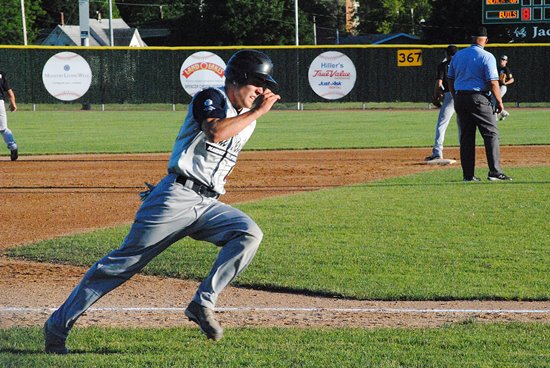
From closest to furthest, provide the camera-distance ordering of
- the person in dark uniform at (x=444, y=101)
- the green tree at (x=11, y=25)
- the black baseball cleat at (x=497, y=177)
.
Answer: the black baseball cleat at (x=497, y=177)
the person in dark uniform at (x=444, y=101)
the green tree at (x=11, y=25)

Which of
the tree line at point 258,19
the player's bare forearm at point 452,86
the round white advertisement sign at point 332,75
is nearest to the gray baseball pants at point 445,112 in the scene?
the player's bare forearm at point 452,86

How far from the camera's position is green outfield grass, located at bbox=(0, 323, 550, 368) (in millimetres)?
5109

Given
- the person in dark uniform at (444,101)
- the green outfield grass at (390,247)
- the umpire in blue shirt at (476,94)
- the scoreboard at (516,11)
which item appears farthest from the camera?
the scoreboard at (516,11)

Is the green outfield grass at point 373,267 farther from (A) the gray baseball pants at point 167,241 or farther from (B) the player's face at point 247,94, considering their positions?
(B) the player's face at point 247,94

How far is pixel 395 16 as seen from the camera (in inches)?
3954

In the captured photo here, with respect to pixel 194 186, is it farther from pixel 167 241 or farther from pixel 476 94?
pixel 476 94

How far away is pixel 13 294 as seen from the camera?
7.14 m

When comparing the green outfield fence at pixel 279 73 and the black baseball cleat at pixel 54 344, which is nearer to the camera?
the black baseball cleat at pixel 54 344

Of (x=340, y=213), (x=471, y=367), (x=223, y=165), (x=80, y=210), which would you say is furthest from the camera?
(x=80, y=210)

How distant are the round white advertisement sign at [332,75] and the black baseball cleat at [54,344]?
31109 mm

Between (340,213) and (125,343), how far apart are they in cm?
555

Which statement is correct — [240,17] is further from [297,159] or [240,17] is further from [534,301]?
[534,301]

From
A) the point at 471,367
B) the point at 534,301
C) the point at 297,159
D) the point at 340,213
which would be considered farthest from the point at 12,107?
the point at 471,367

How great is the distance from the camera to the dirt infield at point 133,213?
20.9 ft
